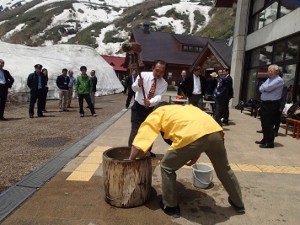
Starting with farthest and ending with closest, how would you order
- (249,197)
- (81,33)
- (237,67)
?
(81,33)
(237,67)
(249,197)

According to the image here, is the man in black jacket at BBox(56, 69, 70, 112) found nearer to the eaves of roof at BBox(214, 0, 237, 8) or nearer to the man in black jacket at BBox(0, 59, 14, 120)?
the man in black jacket at BBox(0, 59, 14, 120)

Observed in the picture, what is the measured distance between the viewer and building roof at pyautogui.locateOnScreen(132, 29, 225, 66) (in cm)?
3075

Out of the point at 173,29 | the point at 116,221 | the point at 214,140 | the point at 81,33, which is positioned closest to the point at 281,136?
the point at 214,140

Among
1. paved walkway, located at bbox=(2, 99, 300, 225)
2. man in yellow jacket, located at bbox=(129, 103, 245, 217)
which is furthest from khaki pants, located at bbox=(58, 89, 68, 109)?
man in yellow jacket, located at bbox=(129, 103, 245, 217)

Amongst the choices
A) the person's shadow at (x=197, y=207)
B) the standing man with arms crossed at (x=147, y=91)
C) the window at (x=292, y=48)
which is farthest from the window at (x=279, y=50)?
the person's shadow at (x=197, y=207)

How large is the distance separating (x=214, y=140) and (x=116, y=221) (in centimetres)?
124

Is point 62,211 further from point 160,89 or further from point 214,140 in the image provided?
point 160,89

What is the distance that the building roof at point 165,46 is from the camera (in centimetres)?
3075

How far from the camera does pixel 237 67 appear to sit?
39.9 feet

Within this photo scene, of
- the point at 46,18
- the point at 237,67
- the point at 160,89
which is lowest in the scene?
the point at 160,89

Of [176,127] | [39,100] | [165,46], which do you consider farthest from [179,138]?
[165,46]

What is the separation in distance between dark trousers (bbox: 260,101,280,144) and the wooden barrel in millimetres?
3525

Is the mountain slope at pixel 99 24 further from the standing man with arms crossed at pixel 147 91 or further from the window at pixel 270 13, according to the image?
the standing man with arms crossed at pixel 147 91

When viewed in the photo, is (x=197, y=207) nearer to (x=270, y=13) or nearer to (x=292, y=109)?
(x=292, y=109)
